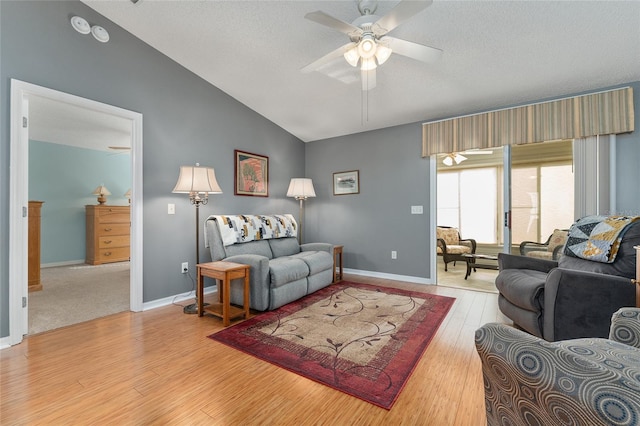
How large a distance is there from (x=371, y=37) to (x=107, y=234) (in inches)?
243

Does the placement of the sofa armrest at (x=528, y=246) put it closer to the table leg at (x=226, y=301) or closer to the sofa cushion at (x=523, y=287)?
the sofa cushion at (x=523, y=287)

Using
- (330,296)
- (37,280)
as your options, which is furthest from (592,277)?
(37,280)

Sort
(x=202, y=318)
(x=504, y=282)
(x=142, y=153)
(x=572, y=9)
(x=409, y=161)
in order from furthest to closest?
(x=409, y=161)
(x=142, y=153)
(x=202, y=318)
(x=504, y=282)
(x=572, y=9)

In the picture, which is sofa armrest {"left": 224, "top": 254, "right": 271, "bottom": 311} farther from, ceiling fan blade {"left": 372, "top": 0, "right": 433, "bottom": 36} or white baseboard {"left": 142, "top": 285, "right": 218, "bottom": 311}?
ceiling fan blade {"left": 372, "top": 0, "right": 433, "bottom": 36}

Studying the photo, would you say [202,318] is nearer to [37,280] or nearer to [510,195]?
[37,280]

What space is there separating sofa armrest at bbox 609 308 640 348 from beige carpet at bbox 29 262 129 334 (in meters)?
3.81

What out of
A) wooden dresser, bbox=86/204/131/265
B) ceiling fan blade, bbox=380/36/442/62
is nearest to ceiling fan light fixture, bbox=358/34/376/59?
ceiling fan blade, bbox=380/36/442/62

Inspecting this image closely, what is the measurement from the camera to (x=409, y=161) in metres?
4.15

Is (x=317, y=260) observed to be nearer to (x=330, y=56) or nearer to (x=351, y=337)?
(x=351, y=337)

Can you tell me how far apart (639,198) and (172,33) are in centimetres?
514

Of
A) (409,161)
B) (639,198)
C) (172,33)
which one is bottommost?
(639,198)

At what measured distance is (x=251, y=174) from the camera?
13.7 feet

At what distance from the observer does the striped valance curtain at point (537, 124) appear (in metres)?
2.84

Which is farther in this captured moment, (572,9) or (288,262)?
(288,262)
